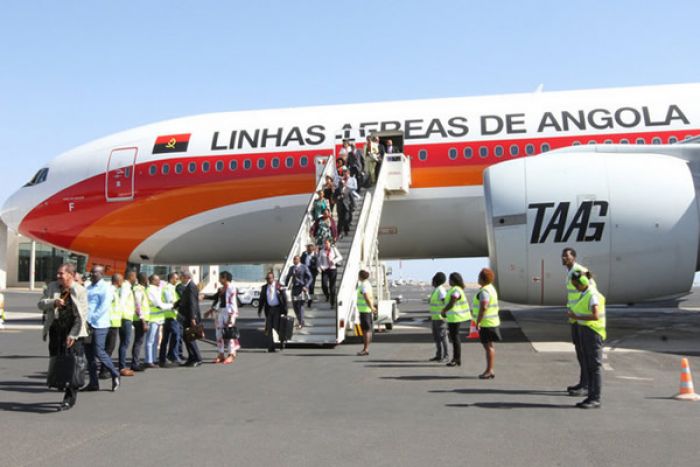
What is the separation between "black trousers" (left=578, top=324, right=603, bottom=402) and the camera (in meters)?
6.80

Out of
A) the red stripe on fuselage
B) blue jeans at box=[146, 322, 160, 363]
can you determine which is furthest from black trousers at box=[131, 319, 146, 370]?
the red stripe on fuselage

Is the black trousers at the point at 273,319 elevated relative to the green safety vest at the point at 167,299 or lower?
lower

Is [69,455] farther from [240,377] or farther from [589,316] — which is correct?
[589,316]

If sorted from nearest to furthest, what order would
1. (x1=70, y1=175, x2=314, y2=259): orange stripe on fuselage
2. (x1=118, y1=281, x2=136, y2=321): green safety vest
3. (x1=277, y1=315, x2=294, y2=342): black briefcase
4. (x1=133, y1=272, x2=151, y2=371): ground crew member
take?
(x1=118, y1=281, x2=136, y2=321): green safety vest → (x1=133, y1=272, x2=151, y2=371): ground crew member → (x1=277, y1=315, x2=294, y2=342): black briefcase → (x1=70, y1=175, x2=314, y2=259): orange stripe on fuselage

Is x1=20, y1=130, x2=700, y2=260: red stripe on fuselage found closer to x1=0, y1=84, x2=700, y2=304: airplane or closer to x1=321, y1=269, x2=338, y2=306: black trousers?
x1=0, y1=84, x2=700, y2=304: airplane

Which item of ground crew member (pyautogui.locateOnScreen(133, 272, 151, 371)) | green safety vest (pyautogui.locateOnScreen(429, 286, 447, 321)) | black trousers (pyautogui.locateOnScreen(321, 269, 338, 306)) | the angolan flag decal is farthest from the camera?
the angolan flag decal

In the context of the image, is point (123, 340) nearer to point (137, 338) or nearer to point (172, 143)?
point (137, 338)

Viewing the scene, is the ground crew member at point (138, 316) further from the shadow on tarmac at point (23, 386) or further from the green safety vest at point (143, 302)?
the shadow on tarmac at point (23, 386)

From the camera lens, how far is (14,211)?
1836 cm

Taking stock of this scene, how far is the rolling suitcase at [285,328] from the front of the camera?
12500mm

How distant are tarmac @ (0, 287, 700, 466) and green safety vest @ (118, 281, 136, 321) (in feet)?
3.12

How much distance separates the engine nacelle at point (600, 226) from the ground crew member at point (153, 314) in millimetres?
6508

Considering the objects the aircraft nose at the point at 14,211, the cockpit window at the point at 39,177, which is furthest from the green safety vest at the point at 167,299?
the aircraft nose at the point at 14,211

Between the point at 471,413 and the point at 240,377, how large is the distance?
395 cm
